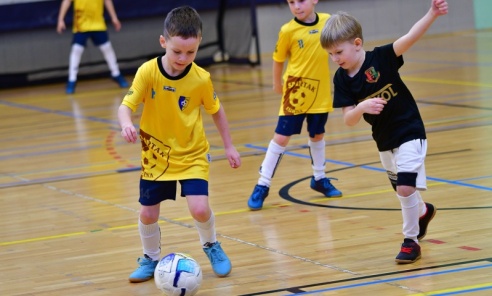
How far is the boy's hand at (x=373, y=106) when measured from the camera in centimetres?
496

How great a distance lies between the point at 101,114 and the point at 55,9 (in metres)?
4.79

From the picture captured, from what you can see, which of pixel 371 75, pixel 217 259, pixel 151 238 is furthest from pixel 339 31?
pixel 151 238

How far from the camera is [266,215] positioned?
270 inches

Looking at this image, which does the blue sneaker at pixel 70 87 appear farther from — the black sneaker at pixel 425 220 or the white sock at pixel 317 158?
the black sneaker at pixel 425 220

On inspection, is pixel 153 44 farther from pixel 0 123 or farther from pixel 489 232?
pixel 489 232

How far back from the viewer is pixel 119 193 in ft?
26.4

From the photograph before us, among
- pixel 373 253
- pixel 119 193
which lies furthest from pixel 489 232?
pixel 119 193

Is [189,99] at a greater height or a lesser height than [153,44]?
greater

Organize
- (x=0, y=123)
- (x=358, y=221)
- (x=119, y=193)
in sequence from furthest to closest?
(x=0, y=123)
(x=119, y=193)
(x=358, y=221)

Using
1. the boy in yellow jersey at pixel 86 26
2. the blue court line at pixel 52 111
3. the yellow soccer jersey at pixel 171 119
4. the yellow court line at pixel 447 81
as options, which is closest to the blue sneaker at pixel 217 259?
the yellow soccer jersey at pixel 171 119

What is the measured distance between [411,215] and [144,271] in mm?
1463

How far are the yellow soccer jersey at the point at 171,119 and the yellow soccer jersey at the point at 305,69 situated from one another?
199 cm

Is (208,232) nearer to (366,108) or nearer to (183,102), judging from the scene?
(183,102)

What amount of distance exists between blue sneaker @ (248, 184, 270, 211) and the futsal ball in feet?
6.88
